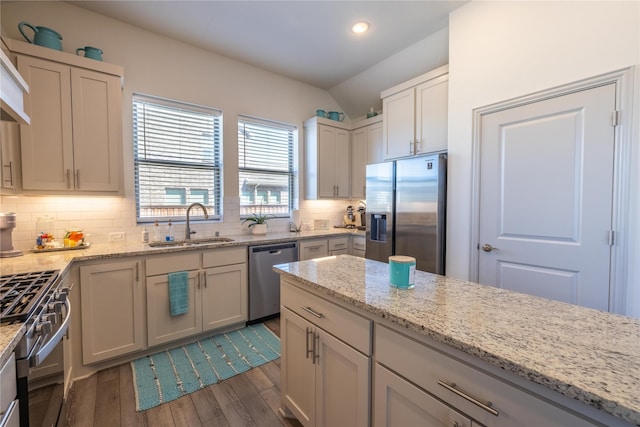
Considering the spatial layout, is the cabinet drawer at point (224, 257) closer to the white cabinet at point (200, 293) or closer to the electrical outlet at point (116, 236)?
the white cabinet at point (200, 293)

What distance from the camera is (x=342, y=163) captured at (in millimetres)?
4207

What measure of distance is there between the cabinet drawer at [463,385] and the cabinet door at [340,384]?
156 mm

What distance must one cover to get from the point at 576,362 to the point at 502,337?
0.55ft

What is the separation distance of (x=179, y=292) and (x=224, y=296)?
442 mm

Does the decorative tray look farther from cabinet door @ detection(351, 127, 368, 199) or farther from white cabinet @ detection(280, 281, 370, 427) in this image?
cabinet door @ detection(351, 127, 368, 199)

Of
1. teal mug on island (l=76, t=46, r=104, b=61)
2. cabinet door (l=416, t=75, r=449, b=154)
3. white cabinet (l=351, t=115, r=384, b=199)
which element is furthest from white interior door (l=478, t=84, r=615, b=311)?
teal mug on island (l=76, t=46, r=104, b=61)

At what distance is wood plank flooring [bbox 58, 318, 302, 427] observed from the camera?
173 centimetres

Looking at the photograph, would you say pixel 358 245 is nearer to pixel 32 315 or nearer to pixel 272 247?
pixel 272 247

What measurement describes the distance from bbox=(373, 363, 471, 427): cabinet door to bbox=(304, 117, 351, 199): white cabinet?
9.95 ft

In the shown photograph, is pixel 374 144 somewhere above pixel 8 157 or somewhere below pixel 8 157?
above

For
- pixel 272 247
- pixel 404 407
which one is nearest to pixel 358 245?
pixel 272 247

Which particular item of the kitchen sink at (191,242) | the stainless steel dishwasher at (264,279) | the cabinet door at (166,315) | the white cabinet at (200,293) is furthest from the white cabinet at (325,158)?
the cabinet door at (166,315)

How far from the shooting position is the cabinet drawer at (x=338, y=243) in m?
3.68

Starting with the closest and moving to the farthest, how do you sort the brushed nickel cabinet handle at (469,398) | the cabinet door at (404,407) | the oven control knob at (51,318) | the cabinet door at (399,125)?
the brushed nickel cabinet handle at (469,398) → the cabinet door at (404,407) → the oven control knob at (51,318) → the cabinet door at (399,125)
